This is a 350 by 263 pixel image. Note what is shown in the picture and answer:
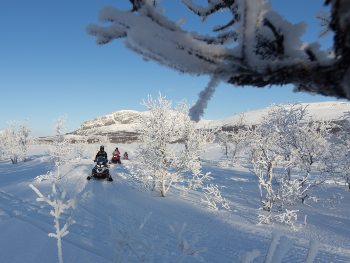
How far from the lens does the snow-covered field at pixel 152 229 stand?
6406mm

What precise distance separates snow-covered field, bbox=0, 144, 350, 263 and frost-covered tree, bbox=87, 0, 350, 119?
1.77 meters

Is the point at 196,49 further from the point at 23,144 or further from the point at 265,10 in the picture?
the point at 23,144

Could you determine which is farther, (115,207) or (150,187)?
(150,187)

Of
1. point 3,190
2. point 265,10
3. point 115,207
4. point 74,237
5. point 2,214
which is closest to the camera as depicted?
point 265,10

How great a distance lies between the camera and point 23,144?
4209cm

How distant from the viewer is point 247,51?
1.23m

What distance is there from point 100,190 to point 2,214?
5.30 metres

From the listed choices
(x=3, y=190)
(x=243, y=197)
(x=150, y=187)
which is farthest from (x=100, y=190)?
(x=243, y=197)

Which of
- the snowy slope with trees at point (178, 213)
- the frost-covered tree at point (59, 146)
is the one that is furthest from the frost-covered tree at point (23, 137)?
the snowy slope with trees at point (178, 213)

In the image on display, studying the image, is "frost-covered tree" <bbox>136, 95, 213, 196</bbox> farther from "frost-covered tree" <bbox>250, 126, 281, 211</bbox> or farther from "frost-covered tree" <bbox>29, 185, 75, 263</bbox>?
"frost-covered tree" <bbox>29, 185, 75, 263</bbox>

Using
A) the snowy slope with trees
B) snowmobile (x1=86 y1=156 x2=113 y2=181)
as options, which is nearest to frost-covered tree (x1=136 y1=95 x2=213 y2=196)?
the snowy slope with trees

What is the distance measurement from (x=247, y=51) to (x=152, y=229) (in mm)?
8330

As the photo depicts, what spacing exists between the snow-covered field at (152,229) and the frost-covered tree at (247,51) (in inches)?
69.6

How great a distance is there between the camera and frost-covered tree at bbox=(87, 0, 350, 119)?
1145 millimetres
